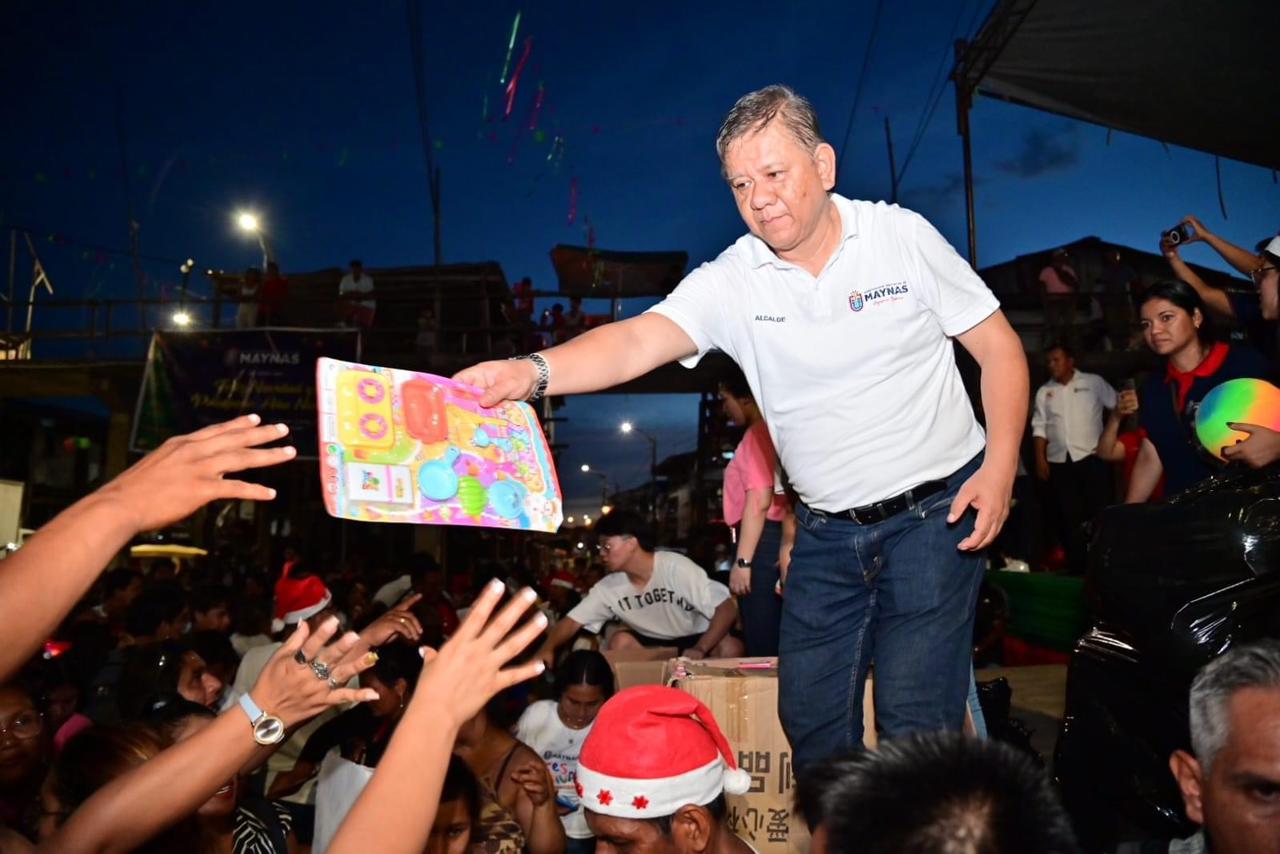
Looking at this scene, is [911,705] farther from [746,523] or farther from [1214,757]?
[746,523]

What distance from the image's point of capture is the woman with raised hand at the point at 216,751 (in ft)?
6.43

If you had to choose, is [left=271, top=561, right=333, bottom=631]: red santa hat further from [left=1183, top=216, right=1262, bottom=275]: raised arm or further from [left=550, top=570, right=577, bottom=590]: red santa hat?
[left=1183, top=216, right=1262, bottom=275]: raised arm

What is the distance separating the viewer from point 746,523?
5090 millimetres

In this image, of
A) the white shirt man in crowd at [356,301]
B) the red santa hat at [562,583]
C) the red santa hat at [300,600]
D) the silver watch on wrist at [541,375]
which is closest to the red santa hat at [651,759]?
the silver watch on wrist at [541,375]

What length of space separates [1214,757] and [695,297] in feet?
5.65

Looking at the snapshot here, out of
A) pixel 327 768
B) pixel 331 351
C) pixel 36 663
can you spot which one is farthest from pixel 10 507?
pixel 327 768

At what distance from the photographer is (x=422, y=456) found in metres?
2.12

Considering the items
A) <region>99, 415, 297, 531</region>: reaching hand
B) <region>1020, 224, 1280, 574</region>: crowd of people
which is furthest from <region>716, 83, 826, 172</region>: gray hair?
<region>1020, 224, 1280, 574</region>: crowd of people

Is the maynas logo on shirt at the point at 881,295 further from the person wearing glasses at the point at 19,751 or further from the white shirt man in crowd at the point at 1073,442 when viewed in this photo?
the white shirt man in crowd at the point at 1073,442

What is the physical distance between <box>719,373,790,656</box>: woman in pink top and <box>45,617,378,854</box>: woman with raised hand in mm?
3265

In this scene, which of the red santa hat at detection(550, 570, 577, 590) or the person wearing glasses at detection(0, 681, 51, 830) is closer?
the person wearing glasses at detection(0, 681, 51, 830)

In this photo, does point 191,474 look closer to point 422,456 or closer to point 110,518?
point 110,518

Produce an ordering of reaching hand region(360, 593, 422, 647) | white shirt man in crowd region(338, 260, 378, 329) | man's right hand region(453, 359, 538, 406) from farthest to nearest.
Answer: white shirt man in crowd region(338, 260, 378, 329) < reaching hand region(360, 593, 422, 647) < man's right hand region(453, 359, 538, 406)

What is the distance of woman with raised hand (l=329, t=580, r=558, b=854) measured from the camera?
1519mm
